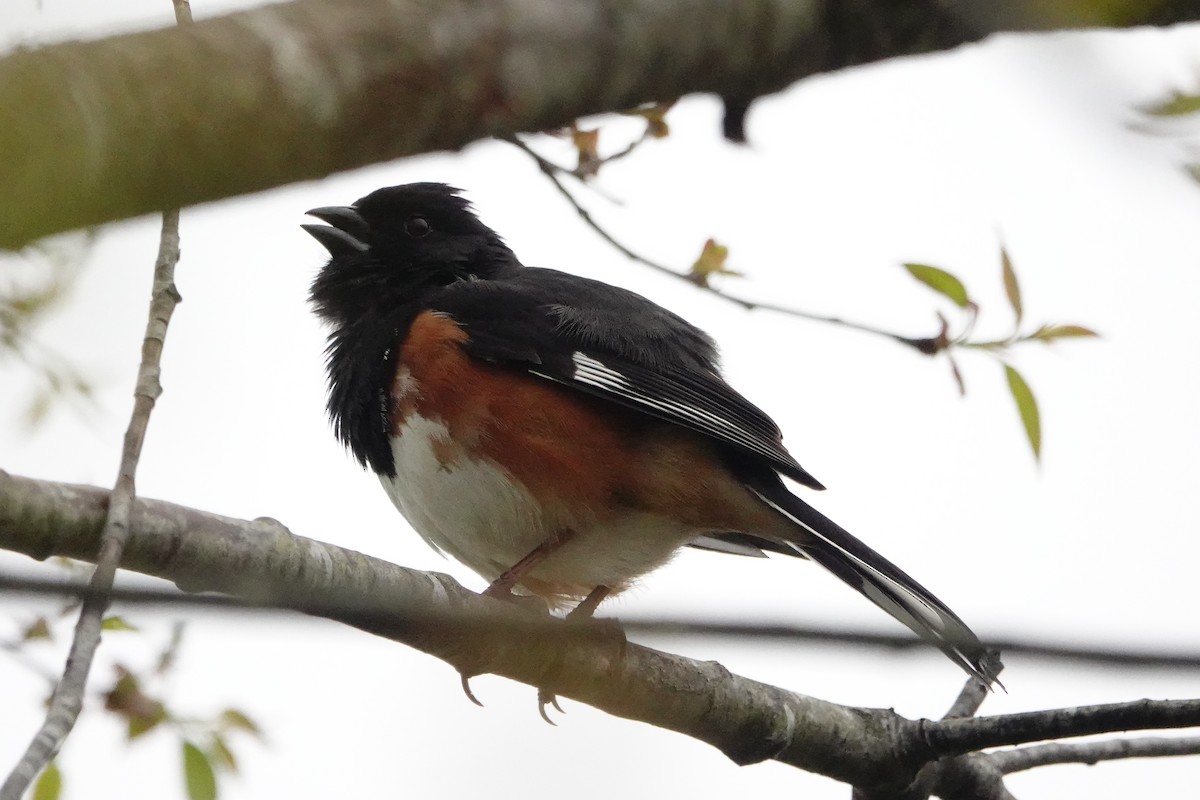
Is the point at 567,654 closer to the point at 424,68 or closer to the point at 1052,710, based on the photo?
the point at 1052,710

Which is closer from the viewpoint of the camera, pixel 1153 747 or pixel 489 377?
pixel 1153 747

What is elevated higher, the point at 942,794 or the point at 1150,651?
the point at 1150,651

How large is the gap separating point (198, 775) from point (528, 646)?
3.22 ft

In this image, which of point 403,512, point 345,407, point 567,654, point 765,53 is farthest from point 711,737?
point 765,53

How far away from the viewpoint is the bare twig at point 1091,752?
131 inches

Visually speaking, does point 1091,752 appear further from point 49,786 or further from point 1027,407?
point 49,786

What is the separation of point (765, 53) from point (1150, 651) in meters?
0.85

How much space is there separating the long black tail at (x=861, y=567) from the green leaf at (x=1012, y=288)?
0.89 m

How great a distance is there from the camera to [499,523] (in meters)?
4.15

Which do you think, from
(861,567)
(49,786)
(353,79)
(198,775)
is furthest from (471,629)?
(861,567)

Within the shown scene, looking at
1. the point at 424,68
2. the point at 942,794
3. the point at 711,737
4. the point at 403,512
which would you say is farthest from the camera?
the point at 403,512

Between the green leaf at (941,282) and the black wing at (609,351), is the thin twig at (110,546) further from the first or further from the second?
the green leaf at (941,282)

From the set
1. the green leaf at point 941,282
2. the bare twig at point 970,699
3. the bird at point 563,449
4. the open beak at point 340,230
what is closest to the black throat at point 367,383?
the bird at point 563,449

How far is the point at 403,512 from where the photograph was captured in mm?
4438
